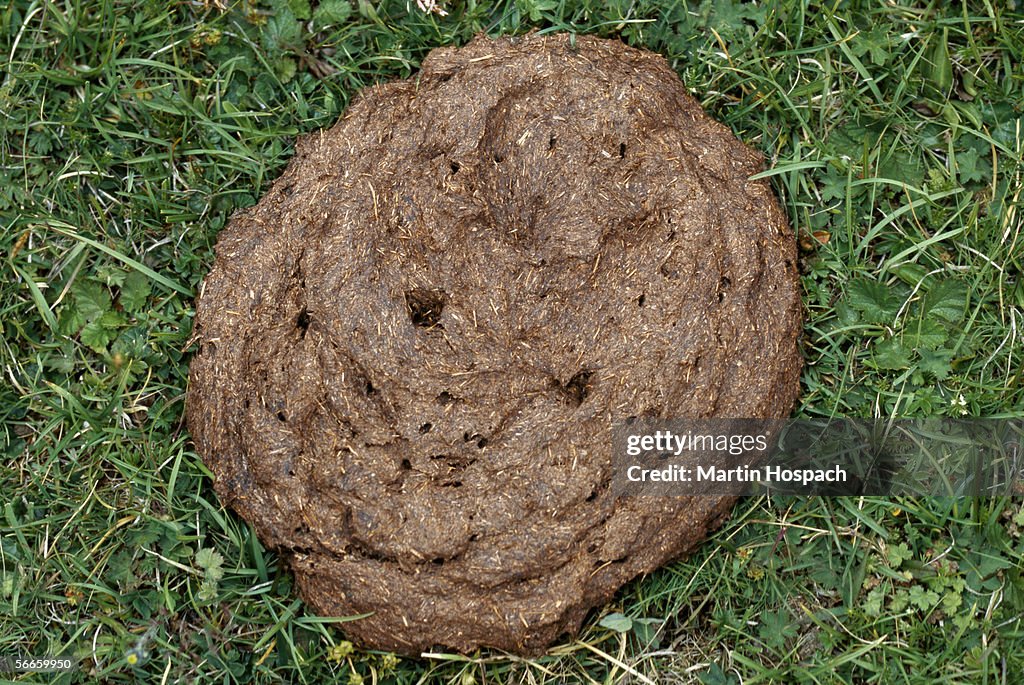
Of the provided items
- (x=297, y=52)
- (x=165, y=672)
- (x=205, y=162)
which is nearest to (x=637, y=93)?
(x=297, y=52)

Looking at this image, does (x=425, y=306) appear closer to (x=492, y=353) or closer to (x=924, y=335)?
(x=492, y=353)

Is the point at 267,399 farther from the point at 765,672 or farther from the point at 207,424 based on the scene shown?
the point at 765,672

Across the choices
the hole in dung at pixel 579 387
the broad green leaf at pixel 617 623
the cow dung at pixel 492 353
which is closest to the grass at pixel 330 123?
the broad green leaf at pixel 617 623

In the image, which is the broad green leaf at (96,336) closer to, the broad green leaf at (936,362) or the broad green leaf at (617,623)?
the broad green leaf at (617,623)

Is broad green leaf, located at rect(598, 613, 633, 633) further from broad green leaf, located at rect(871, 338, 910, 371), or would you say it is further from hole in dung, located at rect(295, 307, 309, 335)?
hole in dung, located at rect(295, 307, 309, 335)

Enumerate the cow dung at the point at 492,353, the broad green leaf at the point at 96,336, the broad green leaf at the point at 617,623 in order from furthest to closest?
the broad green leaf at the point at 96,336 → the broad green leaf at the point at 617,623 → the cow dung at the point at 492,353

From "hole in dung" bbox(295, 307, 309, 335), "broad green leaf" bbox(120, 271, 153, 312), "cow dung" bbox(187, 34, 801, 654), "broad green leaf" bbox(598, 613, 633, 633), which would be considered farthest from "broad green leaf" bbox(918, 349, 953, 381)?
"broad green leaf" bbox(120, 271, 153, 312)
